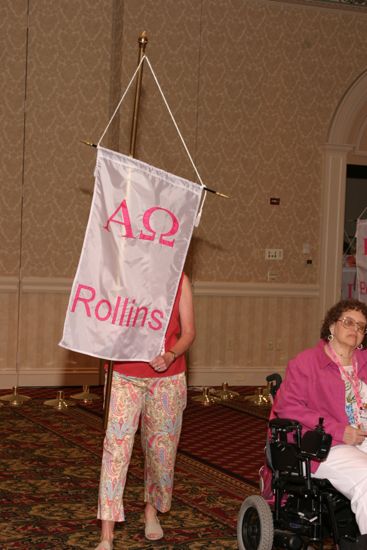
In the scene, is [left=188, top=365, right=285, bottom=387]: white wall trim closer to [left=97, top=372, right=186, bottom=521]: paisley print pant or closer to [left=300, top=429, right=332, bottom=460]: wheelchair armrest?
[left=97, top=372, right=186, bottom=521]: paisley print pant

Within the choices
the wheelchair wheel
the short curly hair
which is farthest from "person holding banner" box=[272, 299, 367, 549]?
the wheelchair wheel

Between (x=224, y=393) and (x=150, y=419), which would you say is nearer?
(x=150, y=419)

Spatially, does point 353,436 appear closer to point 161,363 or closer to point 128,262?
point 161,363

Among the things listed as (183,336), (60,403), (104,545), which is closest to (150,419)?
(183,336)

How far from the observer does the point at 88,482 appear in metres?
5.60


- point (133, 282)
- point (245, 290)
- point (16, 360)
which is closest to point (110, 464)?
point (133, 282)

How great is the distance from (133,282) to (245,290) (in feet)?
18.5

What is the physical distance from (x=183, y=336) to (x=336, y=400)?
74cm

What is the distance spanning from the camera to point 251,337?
993 cm

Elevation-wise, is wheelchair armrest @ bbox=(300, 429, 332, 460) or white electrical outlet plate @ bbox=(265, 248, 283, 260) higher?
white electrical outlet plate @ bbox=(265, 248, 283, 260)

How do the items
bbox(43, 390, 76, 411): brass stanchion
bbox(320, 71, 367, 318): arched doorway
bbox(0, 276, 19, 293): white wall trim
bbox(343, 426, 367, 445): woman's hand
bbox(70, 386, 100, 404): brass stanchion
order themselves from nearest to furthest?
bbox(343, 426, 367, 445): woman's hand → bbox(43, 390, 76, 411): brass stanchion → bbox(70, 386, 100, 404): brass stanchion → bbox(0, 276, 19, 293): white wall trim → bbox(320, 71, 367, 318): arched doorway

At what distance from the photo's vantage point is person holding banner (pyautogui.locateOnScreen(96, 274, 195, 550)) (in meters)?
4.14

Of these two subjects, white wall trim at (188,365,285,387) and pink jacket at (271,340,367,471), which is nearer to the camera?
pink jacket at (271,340,367,471)

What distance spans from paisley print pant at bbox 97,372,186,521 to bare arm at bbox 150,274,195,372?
84mm
